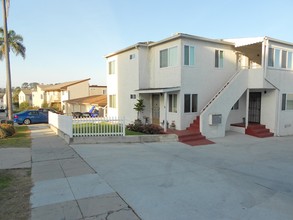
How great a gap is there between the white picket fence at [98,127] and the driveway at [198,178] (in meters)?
1.10

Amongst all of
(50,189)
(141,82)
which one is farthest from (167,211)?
(141,82)

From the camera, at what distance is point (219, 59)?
635 inches

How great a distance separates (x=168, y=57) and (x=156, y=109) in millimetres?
3852

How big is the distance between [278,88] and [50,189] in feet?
50.5

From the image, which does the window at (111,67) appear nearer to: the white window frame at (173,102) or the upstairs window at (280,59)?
the white window frame at (173,102)

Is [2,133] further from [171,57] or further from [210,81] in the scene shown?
[210,81]

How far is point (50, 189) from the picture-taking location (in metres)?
5.96

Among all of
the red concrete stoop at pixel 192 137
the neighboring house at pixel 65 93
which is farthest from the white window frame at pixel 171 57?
the neighboring house at pixel 65 93

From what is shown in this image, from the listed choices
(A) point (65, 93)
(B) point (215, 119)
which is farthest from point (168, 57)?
(A) point (65, 93)

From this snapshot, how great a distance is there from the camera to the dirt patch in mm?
4690

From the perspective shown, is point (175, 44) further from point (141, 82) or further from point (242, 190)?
point (242, 190)

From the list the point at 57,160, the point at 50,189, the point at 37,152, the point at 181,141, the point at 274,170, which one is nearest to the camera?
the point at 50,189

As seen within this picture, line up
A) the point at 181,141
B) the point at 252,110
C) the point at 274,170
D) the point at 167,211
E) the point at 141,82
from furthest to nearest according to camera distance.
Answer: the point at 252,110 < the point at 141,82 < the point at 181,141 < the point at 274,170 < the point at 167,211

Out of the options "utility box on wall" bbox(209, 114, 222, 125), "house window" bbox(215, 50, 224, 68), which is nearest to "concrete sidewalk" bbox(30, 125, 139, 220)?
"utility box on wall" bbox(209, 114, 222, 125)
